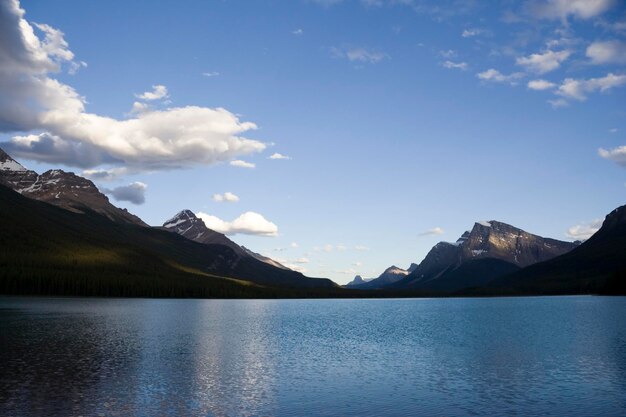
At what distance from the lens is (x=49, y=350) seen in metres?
71.3

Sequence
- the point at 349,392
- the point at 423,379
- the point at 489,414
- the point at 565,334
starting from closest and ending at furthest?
1. the point at 489,414
2. the point at 349,392
3. the point at 423,379
4. the point at 565,334

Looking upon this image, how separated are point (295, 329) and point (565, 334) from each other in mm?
52564

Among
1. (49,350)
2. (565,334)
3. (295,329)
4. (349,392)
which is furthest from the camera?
(295,329)

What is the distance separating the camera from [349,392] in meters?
47.8

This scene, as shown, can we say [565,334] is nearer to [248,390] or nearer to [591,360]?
[591,360]

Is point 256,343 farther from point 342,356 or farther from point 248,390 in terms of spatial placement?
point 248,390

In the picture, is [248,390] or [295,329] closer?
[248,390]

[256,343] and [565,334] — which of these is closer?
[256,343]

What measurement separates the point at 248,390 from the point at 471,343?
156 feet

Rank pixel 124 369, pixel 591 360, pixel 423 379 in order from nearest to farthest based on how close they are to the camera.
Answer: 1. pixel 423 379
2. pixel 124 369
3. pixel 591 360

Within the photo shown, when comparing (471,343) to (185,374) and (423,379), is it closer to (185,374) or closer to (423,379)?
(423,379)

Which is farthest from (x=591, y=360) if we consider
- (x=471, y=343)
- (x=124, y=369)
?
(x=124, y=369)

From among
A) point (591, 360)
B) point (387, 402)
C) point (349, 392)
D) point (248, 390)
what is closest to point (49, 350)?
point (248, 390)

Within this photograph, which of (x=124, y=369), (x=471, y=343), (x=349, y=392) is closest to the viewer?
(x=349, y=392)
